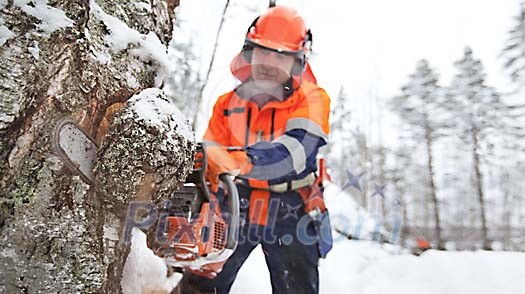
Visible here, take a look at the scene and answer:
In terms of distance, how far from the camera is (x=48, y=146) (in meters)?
1.22

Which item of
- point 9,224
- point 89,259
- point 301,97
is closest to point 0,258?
point 9,224

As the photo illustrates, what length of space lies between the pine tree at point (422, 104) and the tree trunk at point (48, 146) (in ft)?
76.8

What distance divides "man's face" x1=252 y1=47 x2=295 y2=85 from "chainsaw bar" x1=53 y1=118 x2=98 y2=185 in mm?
1644

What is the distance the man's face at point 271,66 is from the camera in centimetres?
275

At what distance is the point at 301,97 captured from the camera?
2674mm

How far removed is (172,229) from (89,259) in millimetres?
653

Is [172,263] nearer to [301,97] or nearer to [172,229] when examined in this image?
[172,229]

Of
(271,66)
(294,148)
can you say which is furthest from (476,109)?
(294,148)

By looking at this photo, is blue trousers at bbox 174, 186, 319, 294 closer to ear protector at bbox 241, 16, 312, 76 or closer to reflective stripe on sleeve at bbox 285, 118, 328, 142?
reflective stripe on sleeve at bbox 285, 118, 328, 142

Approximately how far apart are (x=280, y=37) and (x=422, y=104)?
898 inches

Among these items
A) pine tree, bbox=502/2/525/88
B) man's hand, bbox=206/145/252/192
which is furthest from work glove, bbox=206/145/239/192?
pine tree, bbox=502/2/525/88

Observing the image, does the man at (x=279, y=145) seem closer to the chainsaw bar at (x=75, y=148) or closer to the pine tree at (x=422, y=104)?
the chainsaw bar at (x=75, y=148)

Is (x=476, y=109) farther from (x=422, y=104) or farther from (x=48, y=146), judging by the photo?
(x=48, y=146)

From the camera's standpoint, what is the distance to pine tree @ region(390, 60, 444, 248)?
76.8 ft
